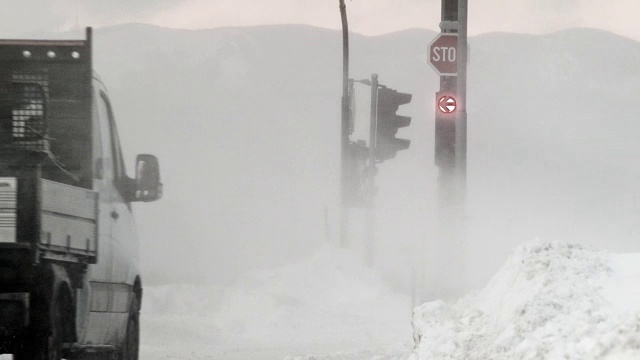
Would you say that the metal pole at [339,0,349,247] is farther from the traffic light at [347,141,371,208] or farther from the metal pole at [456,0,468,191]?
the metal pole at [456,0,468,191]

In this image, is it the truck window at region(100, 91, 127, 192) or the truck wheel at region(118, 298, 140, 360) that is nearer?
the truck window at region(100, 91, 127, 192)

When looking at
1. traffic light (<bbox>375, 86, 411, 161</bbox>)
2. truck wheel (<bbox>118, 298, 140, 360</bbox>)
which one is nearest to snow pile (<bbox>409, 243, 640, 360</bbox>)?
truck wheel (<bbox>118, 298, 140, 360</bbox>)

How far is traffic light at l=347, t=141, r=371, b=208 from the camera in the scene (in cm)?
3878

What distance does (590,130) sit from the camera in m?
180

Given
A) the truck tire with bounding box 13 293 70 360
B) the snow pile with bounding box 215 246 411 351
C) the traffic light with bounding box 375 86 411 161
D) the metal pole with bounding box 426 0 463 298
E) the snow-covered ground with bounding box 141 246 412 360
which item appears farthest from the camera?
the snow pile with bounding box 215 246 411 351

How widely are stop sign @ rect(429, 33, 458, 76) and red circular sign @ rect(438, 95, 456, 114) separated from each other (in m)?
0.35

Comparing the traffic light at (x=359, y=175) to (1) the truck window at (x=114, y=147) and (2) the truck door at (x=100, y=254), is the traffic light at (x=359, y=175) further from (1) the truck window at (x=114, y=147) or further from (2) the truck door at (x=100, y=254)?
(2) the truck door at (x=100, y=254)

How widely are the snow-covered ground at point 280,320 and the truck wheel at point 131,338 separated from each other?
4165 mm

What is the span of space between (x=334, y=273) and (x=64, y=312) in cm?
2461

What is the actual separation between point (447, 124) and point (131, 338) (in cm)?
623

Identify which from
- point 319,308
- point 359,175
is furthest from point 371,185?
point 319,308

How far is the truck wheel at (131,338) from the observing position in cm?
1290

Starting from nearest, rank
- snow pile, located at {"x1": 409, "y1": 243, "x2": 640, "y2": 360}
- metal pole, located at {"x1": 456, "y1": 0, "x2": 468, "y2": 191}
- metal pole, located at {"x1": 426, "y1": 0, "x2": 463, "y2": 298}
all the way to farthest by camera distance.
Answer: snow pile, located at {"x1": 409, "y1": 243, "x2": 640, "y2": 360} → metal pole, located at {"x1": 426, "y1": 0, "x2": 463, "y2": 298} → metal pole, located at {"x1": 456, "y1": 0, "x2": 468, "y2": 191}

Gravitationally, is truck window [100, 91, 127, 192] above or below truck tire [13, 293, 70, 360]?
above
